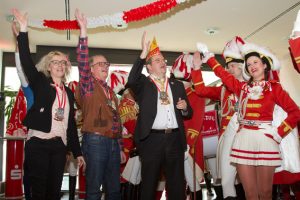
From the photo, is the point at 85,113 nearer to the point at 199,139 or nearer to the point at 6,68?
the point at 199,139

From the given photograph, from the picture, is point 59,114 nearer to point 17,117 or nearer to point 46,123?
point 46,123

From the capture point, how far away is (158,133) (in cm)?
287

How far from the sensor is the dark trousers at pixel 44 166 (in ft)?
8.23

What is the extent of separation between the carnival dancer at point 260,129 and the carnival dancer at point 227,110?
280mm

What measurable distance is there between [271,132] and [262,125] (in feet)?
0.29

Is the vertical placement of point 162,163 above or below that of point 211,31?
below

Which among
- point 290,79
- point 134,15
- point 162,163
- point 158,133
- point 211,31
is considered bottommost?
point 162,163

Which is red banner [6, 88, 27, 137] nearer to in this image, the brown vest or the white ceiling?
the white ceiling

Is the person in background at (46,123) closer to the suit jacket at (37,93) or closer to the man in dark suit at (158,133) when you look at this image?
the suit jacket at (37,93)

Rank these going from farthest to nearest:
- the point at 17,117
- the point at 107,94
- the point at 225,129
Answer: the point at 17,117, the point at 225,129, the point at 107,94

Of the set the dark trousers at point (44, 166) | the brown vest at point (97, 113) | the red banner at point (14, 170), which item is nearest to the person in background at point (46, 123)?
the dark trousers at point (44, 166)

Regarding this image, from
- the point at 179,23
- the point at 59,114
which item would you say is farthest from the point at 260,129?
the point at 179,23

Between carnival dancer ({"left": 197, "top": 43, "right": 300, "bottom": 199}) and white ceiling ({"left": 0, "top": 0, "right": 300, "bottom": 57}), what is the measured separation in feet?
7.04

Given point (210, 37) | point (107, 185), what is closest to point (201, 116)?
point (107, 185)
